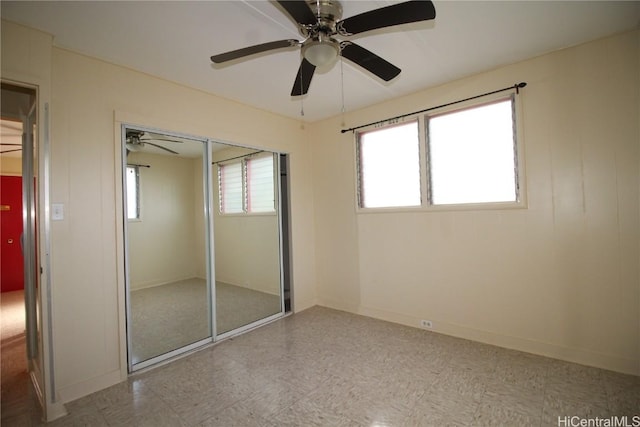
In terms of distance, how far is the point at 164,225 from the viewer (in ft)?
9.86

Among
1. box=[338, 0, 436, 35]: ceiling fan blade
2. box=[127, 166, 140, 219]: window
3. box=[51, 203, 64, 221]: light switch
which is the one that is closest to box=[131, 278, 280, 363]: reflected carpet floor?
box=[127, 166, 140, 219]: window

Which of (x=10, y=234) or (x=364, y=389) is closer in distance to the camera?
(x=364, y=389)

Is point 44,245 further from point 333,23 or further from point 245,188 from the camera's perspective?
point 333,23

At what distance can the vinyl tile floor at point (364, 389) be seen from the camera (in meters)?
1.88

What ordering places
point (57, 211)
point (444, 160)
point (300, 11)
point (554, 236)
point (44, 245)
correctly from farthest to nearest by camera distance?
point (444, 160) < point (554, 236) < point (57, 211) < point (44, 245) < point (300, 11)

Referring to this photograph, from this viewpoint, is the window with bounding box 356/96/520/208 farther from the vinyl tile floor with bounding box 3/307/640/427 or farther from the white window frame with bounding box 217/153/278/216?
the vinyl tile floor with bounding box 3/307/640/427

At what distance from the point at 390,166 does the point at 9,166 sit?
289 inches

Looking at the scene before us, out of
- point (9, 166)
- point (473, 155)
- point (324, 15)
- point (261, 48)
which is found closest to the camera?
point (324, 15)

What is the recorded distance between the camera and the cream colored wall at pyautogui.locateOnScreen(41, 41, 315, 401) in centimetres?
215

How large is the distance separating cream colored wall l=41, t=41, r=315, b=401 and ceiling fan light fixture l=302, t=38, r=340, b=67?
5.83ft

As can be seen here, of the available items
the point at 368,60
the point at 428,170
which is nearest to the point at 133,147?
the point at 368,60

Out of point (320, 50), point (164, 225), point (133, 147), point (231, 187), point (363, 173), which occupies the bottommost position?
point (164, 225)

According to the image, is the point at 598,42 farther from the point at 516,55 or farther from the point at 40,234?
the point at 40,234

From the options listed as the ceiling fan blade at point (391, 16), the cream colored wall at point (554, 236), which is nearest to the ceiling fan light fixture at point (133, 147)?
the ceiling fan blade at point (391, 16)
